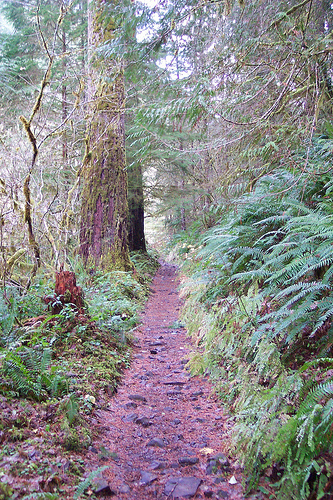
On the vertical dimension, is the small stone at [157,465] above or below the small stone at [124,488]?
below

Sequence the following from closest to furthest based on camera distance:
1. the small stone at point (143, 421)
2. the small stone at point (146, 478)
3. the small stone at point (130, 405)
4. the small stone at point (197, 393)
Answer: the small stone at point (146, 478) → the small stone at point (143, 421) → the small stone at point (130, 405) → the small stone at point (197, 393)

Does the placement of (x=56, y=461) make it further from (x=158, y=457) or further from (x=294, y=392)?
(x=294, y=392)

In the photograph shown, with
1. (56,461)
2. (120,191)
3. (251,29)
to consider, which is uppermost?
(251,29)

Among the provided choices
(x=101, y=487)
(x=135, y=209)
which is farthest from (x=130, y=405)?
(x=135, y=209)

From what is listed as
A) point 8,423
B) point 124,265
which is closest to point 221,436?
point 8,423

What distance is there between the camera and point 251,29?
18.0ft

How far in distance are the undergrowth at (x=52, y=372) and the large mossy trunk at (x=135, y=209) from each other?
659cm

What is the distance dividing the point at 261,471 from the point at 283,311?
119 centimetres

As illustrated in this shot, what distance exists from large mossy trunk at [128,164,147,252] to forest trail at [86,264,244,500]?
25.3ft

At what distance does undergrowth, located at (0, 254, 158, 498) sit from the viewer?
220 centimetres

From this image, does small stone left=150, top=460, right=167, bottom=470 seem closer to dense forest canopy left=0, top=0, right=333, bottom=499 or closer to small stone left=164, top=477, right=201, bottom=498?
small stone left=164, top=477, right=201, bottom=498

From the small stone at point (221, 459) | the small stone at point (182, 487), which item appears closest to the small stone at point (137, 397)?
the small stone at point (221, 459)

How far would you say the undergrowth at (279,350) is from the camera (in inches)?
76.3

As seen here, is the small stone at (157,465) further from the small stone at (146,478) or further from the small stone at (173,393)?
the small stone at (173,393)
